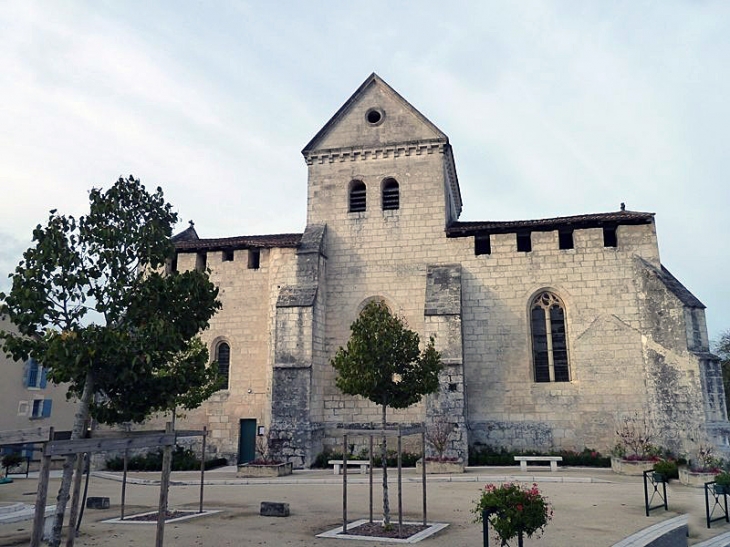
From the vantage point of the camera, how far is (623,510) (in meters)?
11.0

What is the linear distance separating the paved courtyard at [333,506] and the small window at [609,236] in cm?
807

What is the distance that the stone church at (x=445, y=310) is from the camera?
1861 cm

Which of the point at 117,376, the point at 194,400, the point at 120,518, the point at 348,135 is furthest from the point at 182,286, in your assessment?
the point at 348,135

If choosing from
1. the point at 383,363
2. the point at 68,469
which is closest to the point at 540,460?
the point at 383,363

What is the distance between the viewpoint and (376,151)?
22812 millimetres

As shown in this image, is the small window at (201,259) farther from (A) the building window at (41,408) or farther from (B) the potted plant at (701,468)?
(B) the potted plant at (701,468)

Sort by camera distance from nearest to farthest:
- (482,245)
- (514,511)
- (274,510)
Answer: (514,511) < (274,510) < (482,245)

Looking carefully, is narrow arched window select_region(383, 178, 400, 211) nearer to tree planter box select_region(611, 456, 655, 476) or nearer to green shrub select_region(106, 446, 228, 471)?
green shrub select_region(106, 446, 228, 471)

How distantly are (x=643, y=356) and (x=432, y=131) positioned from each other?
11.6 meters

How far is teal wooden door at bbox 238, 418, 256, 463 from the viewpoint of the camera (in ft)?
69.1

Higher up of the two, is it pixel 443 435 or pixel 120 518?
pixel 443 435

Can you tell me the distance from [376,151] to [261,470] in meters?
13.0

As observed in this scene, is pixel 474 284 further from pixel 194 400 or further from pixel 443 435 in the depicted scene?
pixel 194 400

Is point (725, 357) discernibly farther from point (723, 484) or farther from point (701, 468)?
point (723, 484)
